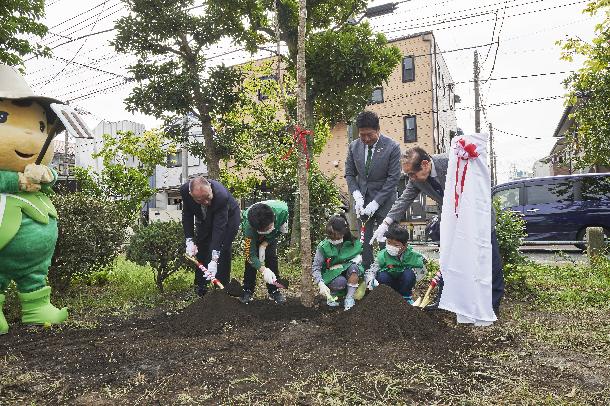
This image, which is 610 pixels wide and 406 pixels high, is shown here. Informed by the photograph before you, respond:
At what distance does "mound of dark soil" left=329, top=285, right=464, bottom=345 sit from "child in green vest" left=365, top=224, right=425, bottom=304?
0.65 m

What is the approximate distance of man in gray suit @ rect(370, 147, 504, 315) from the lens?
416 cm

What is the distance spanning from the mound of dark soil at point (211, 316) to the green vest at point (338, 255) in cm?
91

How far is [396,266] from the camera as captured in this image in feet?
15.0

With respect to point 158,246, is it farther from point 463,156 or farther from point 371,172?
point 463,156

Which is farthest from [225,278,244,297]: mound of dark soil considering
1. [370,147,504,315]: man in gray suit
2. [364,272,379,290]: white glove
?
[370,147,504,315]: man in gray suit

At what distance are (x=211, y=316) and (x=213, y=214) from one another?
51.1 inches

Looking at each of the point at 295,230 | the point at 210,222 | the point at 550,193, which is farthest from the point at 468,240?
the point at 550,193

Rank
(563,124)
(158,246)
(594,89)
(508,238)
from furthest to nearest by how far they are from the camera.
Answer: (563,124) → (594,89) → (158,246) → (508,238)

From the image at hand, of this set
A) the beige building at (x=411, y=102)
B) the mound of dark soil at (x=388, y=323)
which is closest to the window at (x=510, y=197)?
the mound of dark soil at (x=388, y=323)

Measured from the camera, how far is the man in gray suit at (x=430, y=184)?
416 centimetres

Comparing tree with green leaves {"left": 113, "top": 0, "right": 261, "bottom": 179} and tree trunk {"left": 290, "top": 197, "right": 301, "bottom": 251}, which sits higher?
tree with green leaves {"left": 113, "top": 0, "right": 261, "bottom": 179}

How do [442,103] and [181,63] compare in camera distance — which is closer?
[181,63]

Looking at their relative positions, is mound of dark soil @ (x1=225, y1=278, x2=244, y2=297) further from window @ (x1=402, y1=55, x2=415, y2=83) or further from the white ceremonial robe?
window @ (x1=402, y1=55, x2=415, y2=83)

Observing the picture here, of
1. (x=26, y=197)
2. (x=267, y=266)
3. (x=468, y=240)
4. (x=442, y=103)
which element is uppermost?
A: (x=442, y=103)
